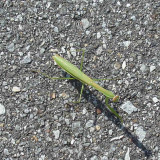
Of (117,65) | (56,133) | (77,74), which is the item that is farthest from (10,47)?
(117,65)

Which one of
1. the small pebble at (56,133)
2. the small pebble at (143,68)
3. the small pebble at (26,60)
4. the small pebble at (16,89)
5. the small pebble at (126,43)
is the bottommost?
the small pebble at (56,133)

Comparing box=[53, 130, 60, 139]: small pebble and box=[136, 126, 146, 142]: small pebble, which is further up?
box=[53, 130, 60, 139]: small pebble

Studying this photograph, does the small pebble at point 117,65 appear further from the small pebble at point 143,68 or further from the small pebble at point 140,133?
the small pebble at point 140,133

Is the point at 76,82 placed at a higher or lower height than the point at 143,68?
higher

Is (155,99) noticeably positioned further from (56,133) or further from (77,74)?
(56,133)

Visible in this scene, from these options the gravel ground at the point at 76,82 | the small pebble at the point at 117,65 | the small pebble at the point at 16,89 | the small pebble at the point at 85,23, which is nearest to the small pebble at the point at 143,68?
the gravel ground at the point at 76,82

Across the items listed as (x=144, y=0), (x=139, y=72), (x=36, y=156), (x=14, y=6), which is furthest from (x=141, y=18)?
(x=36, y=156)

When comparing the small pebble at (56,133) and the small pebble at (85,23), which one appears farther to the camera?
the small pebble at (85,23)

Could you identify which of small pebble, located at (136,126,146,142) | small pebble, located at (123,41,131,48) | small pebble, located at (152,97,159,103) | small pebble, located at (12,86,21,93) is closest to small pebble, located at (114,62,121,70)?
small pebble, located at (123,41,131,48)

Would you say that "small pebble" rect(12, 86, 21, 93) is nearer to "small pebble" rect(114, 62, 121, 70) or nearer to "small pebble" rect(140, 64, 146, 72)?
"small pebble" rect(114, 62, 121, 70)

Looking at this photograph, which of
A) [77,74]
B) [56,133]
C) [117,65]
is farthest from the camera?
[117,65]
